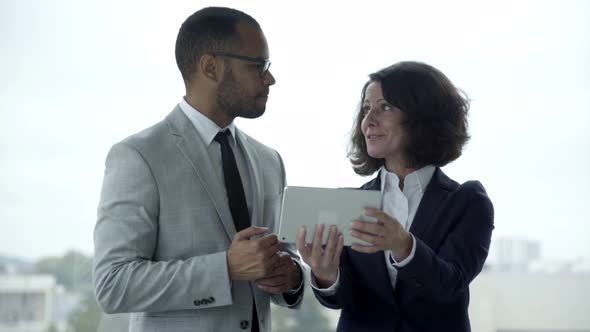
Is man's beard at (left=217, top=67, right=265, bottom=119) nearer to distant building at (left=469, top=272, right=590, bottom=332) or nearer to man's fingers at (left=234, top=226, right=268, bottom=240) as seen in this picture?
man's fingers at (left=234, top=226, right=268, bottom=240)

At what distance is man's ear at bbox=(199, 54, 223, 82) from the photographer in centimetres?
208

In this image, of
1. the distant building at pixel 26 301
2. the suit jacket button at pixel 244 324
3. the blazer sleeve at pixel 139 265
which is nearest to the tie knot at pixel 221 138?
the blazer sleeve at pixel 139 265

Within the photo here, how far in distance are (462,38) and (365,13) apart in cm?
60

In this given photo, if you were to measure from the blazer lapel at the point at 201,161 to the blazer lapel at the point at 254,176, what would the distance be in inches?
4.2

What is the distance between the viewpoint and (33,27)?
4.31 m

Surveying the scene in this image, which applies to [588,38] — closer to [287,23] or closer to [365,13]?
[365,13]

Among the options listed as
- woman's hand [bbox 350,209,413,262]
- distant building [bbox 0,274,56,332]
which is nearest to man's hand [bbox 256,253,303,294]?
woman's hand [bbox 350,209,413,262]

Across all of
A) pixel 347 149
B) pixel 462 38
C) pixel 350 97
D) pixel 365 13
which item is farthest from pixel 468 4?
pixel 347 149

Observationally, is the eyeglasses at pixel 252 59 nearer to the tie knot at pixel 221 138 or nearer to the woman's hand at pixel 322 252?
the tie knot at pixel 221 138

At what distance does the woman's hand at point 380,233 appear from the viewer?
171cm

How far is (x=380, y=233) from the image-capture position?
5.64 feet

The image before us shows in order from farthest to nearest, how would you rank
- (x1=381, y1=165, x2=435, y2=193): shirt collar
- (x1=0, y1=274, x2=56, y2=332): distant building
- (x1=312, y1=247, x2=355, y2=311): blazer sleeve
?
(x1=0, y1=274, x2=56, y2=332): distant building < (x1=381, y1=165, x2=435, y2=193): shirt collar < (x1=312, y1=247, x2=355, y2=311): blazer sleeve

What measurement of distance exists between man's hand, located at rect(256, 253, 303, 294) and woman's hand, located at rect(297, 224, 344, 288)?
0.07 m

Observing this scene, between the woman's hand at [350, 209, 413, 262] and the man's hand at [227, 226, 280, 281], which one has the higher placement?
the woman's hand at [350, 209, 413, 262]
